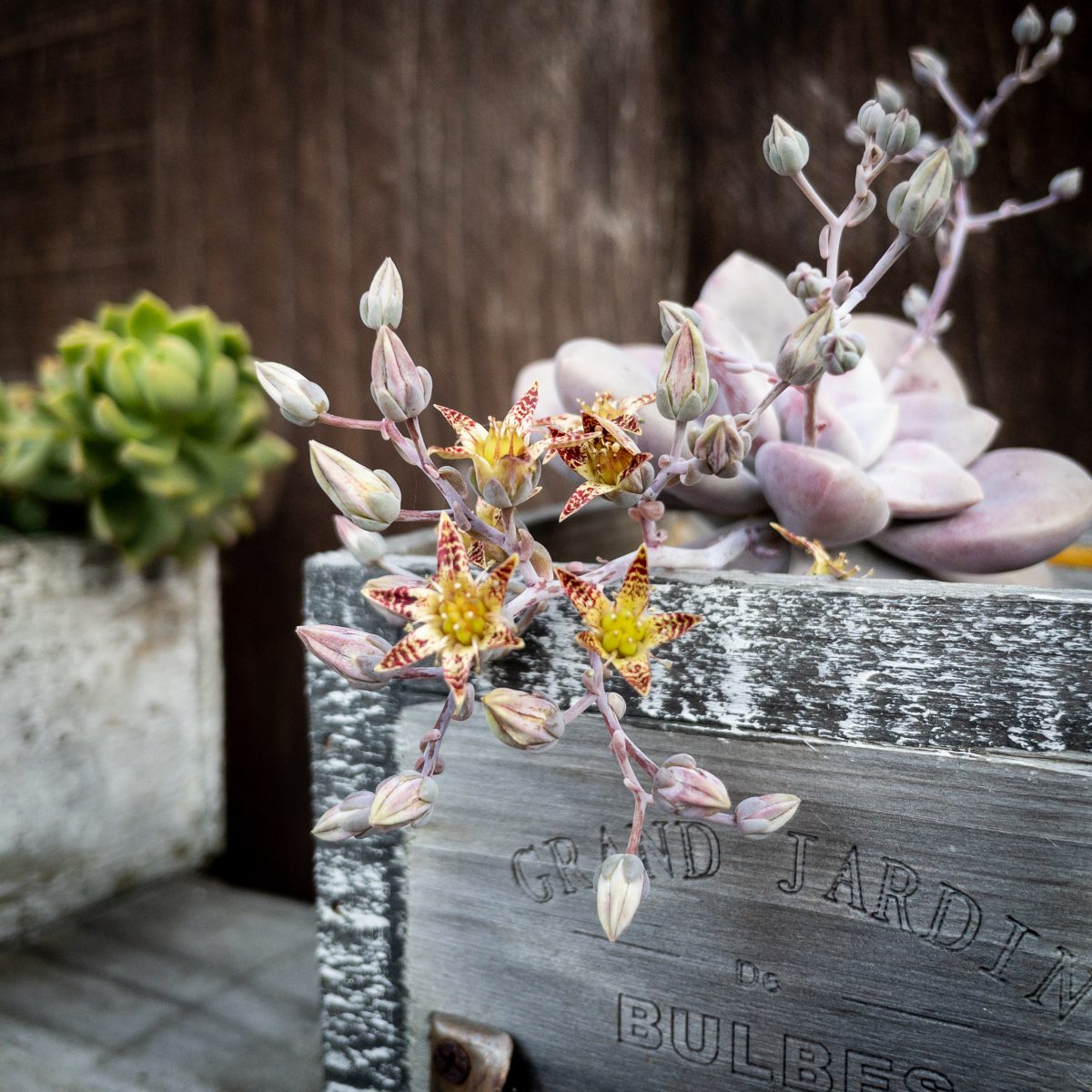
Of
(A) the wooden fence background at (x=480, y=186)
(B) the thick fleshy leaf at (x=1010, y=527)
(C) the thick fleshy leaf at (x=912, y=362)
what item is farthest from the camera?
(A) the wooden fence background at (x=480, y=186)

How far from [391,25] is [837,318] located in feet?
1.91

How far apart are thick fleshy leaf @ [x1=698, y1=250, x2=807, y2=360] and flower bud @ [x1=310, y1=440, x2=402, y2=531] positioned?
0.82 feet

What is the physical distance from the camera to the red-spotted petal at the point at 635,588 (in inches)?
12.4

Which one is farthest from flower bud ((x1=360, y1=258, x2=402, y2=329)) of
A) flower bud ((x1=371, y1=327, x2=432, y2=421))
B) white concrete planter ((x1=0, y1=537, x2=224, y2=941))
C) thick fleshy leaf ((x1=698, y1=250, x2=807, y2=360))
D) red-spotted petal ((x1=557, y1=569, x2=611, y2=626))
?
white concrete planter ((x1=0, y1=537, x2=224, y2=941))

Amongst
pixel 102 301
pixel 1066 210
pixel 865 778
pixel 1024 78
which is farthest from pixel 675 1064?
pixel 102 301

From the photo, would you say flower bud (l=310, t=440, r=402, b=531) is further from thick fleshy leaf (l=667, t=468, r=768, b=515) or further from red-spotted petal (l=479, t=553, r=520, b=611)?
thick fleshy leaf (l=667, t=468, r=768, b=515)

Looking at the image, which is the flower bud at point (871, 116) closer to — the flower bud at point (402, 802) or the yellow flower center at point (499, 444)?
the yellow flower center at point (499, 444)

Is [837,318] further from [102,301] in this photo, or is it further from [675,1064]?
[102,301]

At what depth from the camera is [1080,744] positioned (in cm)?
32

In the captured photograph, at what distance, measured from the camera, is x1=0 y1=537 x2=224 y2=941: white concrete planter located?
63 centimetres

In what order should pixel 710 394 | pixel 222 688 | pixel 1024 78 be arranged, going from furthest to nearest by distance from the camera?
pixel 222 688 < pixel 1024 78 < pixel 710 394

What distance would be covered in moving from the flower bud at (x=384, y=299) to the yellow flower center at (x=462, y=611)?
9 centimetres

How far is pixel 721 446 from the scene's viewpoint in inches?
12.3

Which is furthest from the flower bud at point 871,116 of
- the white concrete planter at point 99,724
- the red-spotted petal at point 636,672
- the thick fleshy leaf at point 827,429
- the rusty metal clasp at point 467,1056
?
the white concrete planter at point 99,724
